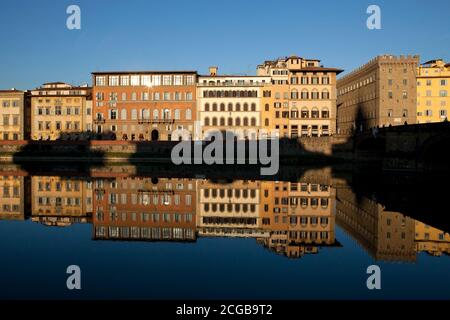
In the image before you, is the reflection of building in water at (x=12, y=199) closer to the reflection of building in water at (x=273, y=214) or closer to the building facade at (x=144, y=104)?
the reflection of building in water at (x=273, y=214)

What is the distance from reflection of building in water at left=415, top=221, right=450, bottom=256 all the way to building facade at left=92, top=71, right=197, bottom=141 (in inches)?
2662

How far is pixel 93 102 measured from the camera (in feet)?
292

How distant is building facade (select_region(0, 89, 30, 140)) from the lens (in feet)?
302

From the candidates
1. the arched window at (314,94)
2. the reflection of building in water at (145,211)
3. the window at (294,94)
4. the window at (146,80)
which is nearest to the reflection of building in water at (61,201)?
the reflection of building in water at (145,211)

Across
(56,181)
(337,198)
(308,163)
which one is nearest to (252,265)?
(337,198)

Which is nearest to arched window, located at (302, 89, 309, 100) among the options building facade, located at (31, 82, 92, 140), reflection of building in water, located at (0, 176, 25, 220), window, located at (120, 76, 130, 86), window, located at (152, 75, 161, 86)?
window, located at (152, 75, 161, 86)

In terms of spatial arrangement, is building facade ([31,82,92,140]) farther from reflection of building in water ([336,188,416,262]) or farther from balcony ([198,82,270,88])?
reflection of building in water ([336,188,416,262])

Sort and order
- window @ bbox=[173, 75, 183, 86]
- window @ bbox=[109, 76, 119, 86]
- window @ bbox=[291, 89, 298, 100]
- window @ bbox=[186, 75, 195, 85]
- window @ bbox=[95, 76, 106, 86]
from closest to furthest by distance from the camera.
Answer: window @ bbox=[291, 89, 298, 100] < window @ bbox=[186, 75, 195, 85] < window @ bbox=[173, 75, 183, 86] < window @ bbox=[109, 76, 119, 86] < window @ bbox=[95, 76, 106, 86]

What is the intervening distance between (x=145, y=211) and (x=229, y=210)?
5.24m

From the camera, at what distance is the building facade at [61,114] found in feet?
298

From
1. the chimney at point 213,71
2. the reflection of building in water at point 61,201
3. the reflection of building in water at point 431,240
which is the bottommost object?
the reflection of building in water at point 431,240

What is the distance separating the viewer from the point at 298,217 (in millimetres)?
25094

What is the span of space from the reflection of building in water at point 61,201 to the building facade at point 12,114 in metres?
55.0

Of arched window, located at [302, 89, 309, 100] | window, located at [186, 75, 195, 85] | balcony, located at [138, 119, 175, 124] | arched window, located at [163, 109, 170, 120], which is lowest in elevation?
balcony, located at [138, 119, 175, 124]
